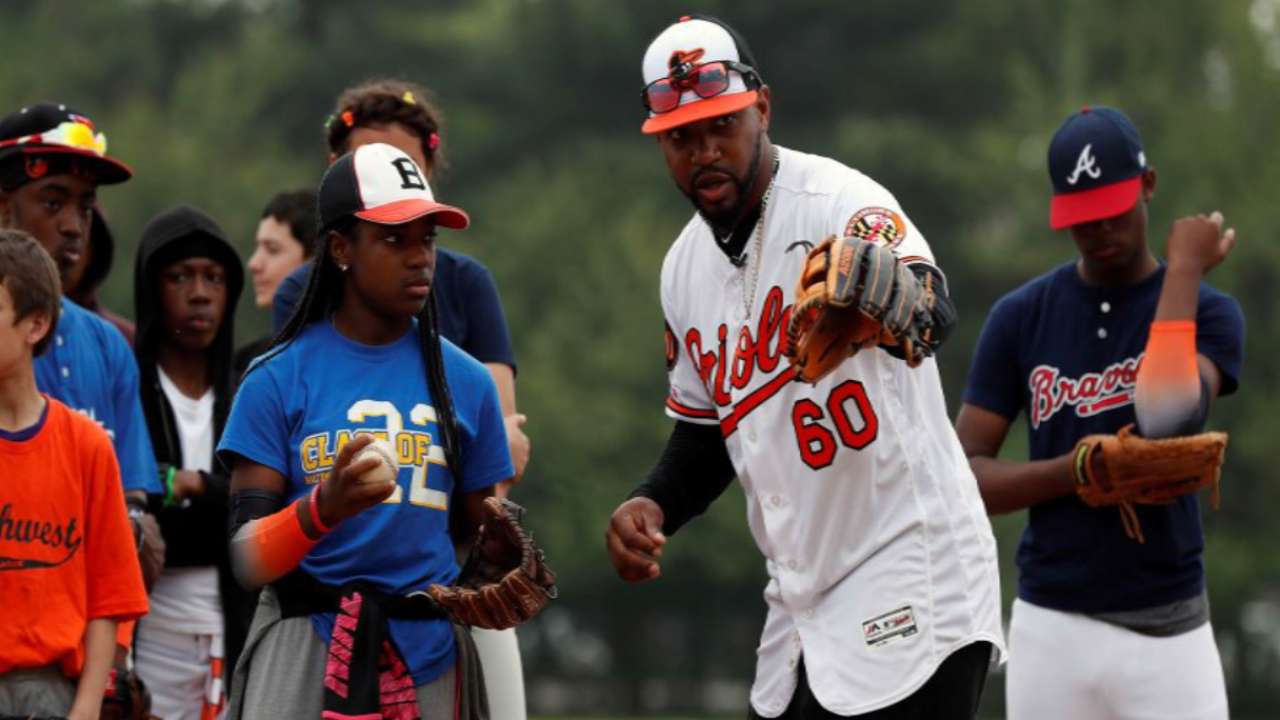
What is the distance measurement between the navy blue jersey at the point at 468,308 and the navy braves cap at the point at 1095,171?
188cm

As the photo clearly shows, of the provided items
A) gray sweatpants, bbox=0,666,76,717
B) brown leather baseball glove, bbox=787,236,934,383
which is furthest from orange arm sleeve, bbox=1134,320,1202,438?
gray sweatpants, bbox=0,666,76,717

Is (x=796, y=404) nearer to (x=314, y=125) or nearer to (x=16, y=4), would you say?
(x=314, y=125)

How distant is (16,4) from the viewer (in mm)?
45594

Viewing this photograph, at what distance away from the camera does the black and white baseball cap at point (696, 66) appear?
560cm

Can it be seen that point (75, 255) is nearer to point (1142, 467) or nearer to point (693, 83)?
point (693, 83)

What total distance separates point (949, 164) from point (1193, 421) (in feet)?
101

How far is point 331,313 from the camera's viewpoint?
5.70m

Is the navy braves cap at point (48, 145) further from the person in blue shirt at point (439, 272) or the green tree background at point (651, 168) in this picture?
the green tree background at point (651, 168)

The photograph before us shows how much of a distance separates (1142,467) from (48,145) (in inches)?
148

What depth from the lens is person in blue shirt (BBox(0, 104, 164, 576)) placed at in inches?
271

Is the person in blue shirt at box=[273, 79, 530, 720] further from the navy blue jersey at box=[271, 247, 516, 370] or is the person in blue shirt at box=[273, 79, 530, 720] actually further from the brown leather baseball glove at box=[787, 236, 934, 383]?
the brown leather baseball glove at box=[787, 236, 934, 383]

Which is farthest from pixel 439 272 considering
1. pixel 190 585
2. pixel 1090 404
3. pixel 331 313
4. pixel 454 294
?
pixel 1090 404

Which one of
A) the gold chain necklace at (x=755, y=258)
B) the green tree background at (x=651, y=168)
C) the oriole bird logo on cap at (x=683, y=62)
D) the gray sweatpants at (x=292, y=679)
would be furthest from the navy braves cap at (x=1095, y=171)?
the green tree background at (x=651, y=168)

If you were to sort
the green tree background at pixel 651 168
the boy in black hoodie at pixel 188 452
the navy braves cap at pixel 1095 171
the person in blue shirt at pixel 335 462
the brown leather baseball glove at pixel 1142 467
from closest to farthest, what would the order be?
the person in blue shirt at pixel 335 462 → the brown leather baseball glove at pixel 1142 467 → the navy braves cap at pixel 1095 171 → the boy in black hoodie at pixel 188 452 → the green tree background at pixel 651 168
